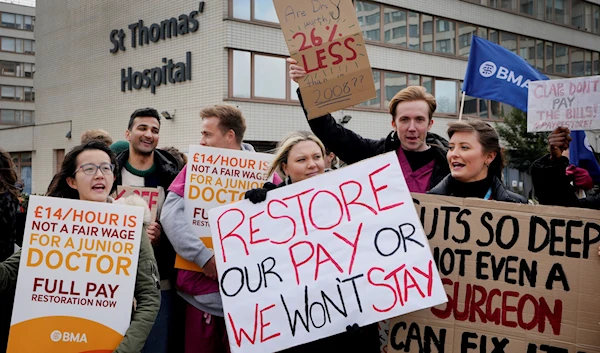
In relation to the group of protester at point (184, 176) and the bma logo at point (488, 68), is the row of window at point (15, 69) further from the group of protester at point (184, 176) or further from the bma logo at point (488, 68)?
the group of protester at point (184, 176)

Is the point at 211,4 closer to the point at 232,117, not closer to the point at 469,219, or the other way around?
the point at 232,117

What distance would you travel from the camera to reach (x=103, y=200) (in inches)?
112

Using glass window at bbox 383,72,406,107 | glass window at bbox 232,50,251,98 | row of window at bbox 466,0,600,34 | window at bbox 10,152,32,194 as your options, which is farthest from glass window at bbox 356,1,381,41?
window at bbox 10,152,32,194

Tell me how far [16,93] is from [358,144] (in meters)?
57.5

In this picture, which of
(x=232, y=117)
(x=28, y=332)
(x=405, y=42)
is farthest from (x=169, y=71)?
(x=28, y=332)

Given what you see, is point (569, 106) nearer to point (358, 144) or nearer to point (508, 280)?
point (358, 144)

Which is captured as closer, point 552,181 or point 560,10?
point 552,181

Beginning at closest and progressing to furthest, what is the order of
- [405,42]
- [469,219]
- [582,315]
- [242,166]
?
[582,315], [469,219], [242,166], [405,42]

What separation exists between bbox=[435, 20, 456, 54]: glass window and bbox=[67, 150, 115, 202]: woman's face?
20991 millimetres

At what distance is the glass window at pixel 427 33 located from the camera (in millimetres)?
21719

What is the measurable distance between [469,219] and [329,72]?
1.27 meters

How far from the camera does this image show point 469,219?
2609 mm

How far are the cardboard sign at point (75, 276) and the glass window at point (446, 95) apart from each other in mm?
20712

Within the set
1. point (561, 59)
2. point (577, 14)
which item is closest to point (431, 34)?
point (561, 59)
